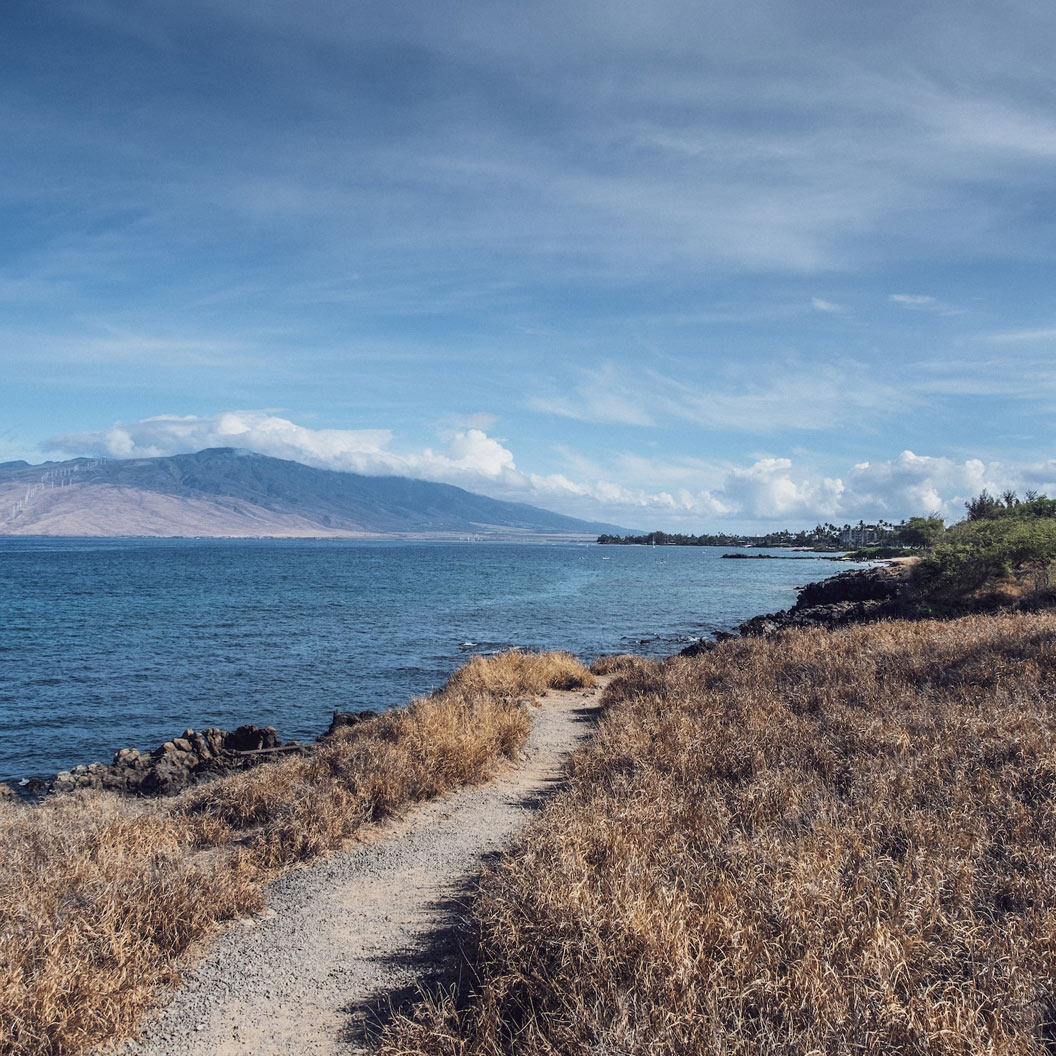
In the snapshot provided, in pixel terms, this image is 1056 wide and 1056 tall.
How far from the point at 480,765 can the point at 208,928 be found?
5.07 meters

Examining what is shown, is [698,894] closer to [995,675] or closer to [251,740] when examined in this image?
[995,675]

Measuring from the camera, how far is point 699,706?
37.4 feet

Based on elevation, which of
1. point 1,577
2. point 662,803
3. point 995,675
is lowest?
point 1,577

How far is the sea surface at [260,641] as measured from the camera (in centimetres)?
1953

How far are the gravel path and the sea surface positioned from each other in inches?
440

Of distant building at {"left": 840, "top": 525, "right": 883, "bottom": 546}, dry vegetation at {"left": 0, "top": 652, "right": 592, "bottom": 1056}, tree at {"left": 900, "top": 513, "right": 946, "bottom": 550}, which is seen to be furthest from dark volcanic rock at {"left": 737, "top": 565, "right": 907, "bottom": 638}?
distant building at {"left": 840, "top": 525, "right": 883, "bottom": 546}

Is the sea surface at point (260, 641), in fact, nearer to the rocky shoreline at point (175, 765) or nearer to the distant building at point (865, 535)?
the rocky shoreline at point (175, 765)

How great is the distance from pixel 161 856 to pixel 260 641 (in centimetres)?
2713

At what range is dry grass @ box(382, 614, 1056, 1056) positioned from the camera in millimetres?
3607

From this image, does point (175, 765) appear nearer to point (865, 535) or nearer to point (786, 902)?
point (786, 902)

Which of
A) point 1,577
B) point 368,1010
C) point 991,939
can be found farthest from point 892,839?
point 1,577

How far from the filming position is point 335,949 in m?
5.77

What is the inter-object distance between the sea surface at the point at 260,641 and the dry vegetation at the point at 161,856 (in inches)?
335

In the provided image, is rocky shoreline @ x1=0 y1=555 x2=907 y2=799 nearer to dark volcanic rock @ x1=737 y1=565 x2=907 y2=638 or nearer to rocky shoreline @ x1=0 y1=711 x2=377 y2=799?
rocky shoreline @ x1=0 y1=711 x2=377 y2=799
